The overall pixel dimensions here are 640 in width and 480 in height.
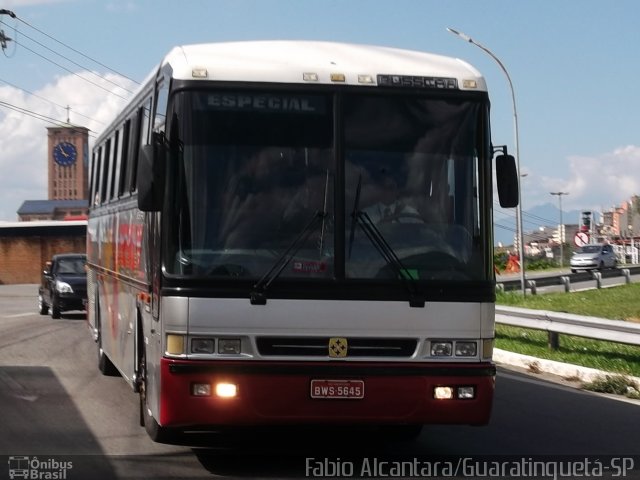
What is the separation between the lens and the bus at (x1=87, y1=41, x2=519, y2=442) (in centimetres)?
841

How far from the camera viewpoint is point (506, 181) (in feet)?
30.0

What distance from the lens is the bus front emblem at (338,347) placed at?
8.49 metres

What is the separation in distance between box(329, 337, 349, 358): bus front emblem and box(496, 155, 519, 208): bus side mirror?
1.65 metres

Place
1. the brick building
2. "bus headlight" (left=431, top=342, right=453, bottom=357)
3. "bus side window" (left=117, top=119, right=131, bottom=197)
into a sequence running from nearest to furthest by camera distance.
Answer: "bus headlight" (left=431, top=342, right=453, bottom=357) → "bus side window" (left=117, top=119, right=131, bottom=197) → the brick building

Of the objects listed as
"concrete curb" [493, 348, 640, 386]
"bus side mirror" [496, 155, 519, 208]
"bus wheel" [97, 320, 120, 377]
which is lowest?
"concrete curb" [493, 348, 640, 386]

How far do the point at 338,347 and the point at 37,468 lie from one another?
2.31 metres

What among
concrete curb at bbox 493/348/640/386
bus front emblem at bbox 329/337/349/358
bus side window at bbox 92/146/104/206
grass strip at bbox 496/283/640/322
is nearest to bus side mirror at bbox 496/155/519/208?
bus front emblem at bbox 329/337/349/358

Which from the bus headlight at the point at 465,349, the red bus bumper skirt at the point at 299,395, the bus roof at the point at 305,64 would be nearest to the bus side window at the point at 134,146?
the bus roof at the point at 305,64

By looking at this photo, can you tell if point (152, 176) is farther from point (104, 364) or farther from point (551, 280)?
point (551, 280)

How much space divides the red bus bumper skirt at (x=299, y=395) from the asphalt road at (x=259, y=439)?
488 mm

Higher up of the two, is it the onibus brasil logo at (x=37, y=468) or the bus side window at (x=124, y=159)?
the bus side window at (x=124, y=159)

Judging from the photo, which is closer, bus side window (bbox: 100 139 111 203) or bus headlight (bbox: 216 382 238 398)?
bus headlight (bbox: 216 382 238 398)

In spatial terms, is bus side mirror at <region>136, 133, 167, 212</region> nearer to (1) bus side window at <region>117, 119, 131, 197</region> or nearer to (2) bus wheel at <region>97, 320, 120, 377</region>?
(1) bus side window at <region>117, 119, 131, 197</region>

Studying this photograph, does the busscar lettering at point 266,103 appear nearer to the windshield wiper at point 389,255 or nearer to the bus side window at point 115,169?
the windshield wiper at point 389,255
